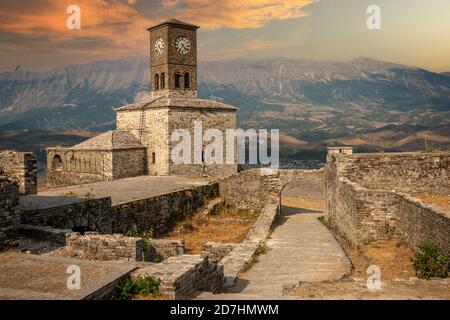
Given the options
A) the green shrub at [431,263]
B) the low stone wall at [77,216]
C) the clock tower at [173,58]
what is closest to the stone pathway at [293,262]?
the green shrub at [431,263]

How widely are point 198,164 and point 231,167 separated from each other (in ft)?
10.3

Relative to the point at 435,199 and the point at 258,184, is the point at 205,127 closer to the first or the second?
the point at 258,184

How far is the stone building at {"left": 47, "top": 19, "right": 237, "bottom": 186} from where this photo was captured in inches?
1177

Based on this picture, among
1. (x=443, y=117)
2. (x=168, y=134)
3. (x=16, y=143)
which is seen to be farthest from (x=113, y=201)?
(x=443, y=117)

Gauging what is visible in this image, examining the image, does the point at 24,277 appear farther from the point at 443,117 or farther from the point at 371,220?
the point at 443,117

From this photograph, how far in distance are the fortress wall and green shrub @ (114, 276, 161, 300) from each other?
11.7 meters

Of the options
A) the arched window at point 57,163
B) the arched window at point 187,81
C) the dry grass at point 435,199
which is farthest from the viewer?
the arched window at point 187,81

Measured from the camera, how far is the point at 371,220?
506 inches

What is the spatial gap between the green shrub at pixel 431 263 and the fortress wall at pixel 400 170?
700 cm

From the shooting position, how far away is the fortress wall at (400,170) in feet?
51.7

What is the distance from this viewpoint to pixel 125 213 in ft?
55.2

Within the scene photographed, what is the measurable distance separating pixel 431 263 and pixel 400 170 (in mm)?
7684

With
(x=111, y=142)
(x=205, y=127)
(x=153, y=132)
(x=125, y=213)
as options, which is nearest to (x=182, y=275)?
(x=125, y=213)

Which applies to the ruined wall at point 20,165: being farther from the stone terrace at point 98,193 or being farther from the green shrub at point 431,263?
the green shrub at point 431,263
